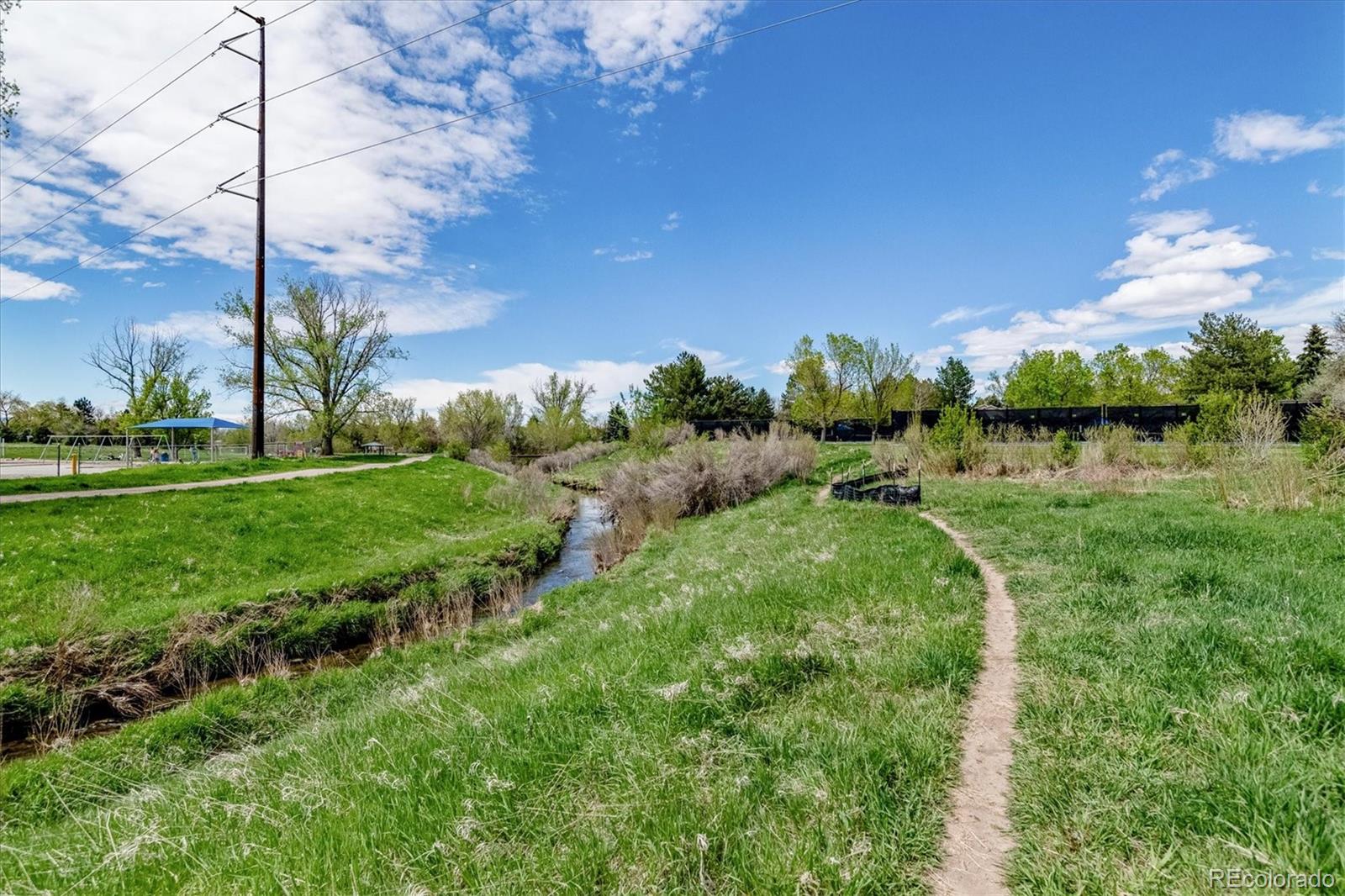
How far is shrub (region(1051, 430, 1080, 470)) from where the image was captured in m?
18.5

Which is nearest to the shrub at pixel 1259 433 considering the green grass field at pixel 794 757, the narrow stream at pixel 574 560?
the green grass field at pixel 794 757

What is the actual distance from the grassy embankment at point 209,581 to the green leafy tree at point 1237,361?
179ft

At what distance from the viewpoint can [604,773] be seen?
333cm

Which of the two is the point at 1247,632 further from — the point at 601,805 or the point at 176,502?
the point at 176,502

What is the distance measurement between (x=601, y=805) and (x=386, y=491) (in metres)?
A: 21.9

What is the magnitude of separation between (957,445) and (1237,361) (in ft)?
140

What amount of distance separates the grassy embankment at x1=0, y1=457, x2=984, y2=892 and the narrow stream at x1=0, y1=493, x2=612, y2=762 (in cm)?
95

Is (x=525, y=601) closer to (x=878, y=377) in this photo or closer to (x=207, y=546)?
(x=207, y=546)

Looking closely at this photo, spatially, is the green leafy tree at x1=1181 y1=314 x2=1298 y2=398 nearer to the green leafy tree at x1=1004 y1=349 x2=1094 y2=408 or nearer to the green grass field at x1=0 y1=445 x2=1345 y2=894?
the green leafy tree at x1=1004 y1=349 x2=1094 y2=408

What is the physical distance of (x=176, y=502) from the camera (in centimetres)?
1509

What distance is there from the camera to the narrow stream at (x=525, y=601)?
705 cm

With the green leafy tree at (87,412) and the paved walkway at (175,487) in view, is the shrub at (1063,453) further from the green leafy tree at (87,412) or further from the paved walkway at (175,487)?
the green leafy tree at (87,412)

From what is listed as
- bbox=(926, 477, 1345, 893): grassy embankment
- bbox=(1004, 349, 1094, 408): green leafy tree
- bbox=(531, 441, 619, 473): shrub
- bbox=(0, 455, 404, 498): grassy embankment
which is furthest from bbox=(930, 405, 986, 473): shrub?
bbox=(1004, 349, 1094, 408): green leafy tree

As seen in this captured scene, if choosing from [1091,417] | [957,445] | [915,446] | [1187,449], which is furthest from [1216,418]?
[1091,417]
